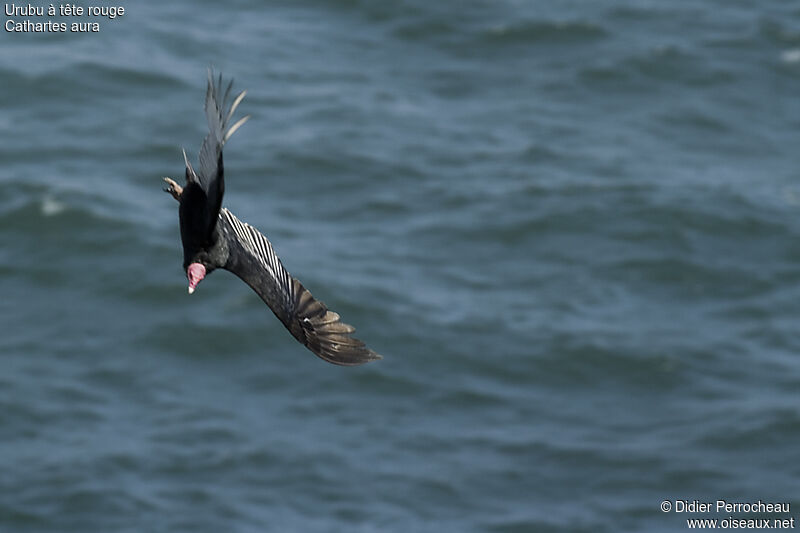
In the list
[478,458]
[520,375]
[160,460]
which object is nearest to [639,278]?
[520,375]

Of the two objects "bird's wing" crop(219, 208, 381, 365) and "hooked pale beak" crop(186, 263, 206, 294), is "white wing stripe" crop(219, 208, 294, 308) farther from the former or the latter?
"hooked pale beak" crop(186, 263, 206, 294)

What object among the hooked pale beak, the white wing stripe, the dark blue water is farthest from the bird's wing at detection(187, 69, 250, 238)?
the dark blue water

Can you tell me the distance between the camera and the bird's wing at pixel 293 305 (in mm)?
15070

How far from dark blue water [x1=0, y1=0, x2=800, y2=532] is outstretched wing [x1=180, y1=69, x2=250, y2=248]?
92.4ft

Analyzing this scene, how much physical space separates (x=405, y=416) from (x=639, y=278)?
11094 mm

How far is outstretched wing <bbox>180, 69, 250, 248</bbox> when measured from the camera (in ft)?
37.9

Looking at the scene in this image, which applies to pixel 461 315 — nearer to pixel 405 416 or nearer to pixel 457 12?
pixel 405 416

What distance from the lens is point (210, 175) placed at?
12242mm

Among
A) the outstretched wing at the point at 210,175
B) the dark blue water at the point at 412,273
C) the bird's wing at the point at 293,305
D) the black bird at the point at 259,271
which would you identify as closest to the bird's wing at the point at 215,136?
the outstretched wing at the point at 210,175

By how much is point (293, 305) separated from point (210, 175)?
3422 millimetres

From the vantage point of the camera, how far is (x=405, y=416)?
4503cm

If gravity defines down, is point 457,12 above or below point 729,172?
above

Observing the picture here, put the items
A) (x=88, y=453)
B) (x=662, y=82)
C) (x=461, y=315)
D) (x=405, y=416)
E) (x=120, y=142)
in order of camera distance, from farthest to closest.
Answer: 1. (x=662, y=82)
2. (x=120, y=142)
3. (x=461, y=315)
4. (x=405, y=416)
5. (x=88, y=453)

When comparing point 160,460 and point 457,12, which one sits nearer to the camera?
point 160,460
